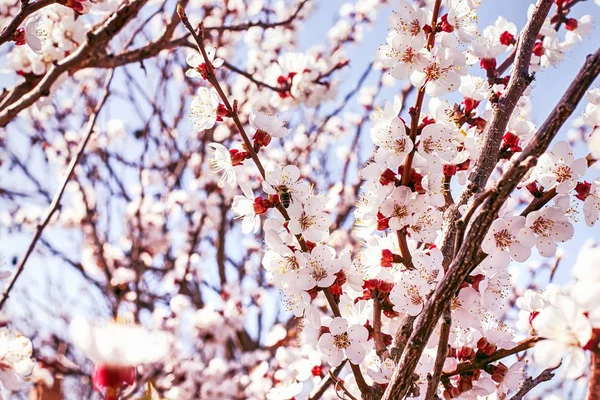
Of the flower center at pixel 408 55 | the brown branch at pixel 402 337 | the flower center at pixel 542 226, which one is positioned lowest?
the brown branch at pixel 402 337

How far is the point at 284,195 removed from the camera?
52.4 inches

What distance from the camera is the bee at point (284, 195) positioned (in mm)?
1325

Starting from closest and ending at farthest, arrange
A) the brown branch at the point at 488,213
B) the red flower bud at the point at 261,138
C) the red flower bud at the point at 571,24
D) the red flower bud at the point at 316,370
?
1. the brown branch at the point at 488,213
2. the red flower bud at the point at 261,138
3. the red flower bud at the point at 316,370
4. the red flower bud at the point at 571,24

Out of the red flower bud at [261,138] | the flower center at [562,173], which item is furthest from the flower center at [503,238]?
the red flower bud at [261,138]

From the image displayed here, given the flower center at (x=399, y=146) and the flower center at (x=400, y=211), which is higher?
the flower center at (x=399, y=146)

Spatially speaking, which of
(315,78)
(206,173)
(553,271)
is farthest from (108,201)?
(553,271)

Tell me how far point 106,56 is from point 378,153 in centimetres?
136

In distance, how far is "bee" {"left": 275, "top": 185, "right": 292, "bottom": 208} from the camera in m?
1.33

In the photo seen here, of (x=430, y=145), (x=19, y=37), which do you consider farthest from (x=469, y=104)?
(x=19, y=37)

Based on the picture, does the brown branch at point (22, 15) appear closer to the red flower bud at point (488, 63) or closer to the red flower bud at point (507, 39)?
the red flower bud at point (488, 63)

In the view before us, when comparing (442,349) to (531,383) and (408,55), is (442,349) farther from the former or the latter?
(408,55)

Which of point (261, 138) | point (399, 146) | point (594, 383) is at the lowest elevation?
point (594, 383)

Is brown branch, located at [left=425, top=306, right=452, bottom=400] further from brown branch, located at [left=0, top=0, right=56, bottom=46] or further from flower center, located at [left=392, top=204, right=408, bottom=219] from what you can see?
brown branch, located at [left=0, top=0, right=56, bottom=46]

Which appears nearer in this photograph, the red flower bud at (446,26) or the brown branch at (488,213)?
the brown branch at (488,213)
